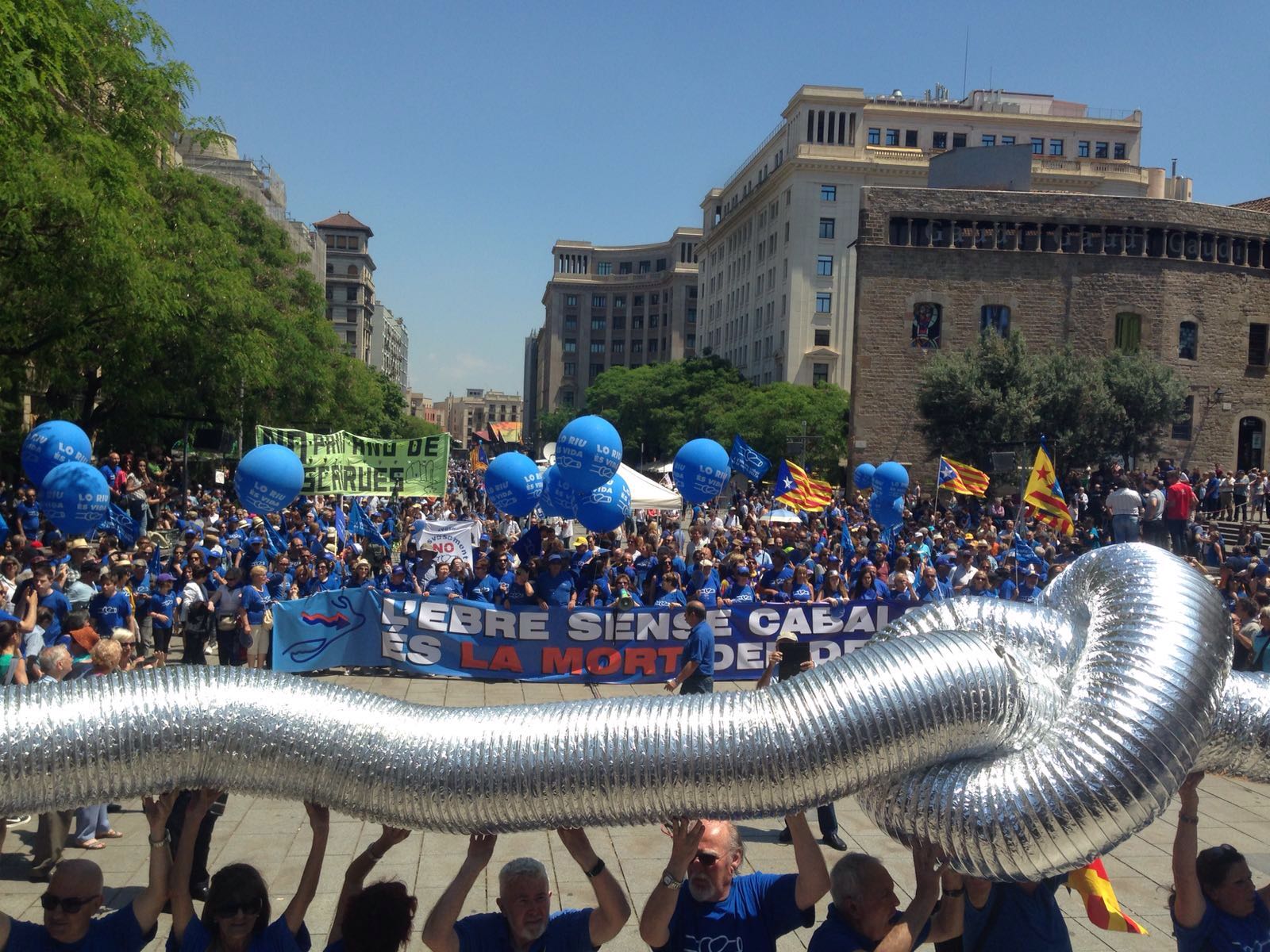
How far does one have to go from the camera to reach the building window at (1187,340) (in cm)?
3931

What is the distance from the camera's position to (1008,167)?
4075cm

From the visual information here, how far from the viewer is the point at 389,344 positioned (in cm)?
14938

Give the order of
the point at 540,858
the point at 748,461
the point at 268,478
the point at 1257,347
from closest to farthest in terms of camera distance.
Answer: the point at 540,858, the point at 268,478, the point at 748,461, the point at 1257,347

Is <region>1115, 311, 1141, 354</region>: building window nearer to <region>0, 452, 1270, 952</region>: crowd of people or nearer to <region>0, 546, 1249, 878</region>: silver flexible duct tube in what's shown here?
<region>0, 452, 1270, 952</region>: crowd of people

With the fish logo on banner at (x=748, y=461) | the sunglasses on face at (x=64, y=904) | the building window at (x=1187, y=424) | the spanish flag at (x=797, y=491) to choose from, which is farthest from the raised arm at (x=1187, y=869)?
the building window at (x=1187, y=424)

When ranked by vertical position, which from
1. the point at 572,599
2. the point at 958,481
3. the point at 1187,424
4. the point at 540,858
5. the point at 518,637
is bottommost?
the point at 540,858

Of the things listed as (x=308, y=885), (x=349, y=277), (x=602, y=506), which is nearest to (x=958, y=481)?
(x=602, y=506)

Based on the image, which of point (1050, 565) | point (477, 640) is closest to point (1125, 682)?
point (477, 640)

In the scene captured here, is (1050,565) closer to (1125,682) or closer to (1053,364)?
(1125,682)

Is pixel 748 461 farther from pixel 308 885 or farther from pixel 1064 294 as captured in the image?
pixel 1064 294

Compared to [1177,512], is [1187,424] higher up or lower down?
higher up

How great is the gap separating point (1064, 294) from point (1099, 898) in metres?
39.4

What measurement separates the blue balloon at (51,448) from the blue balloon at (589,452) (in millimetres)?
6727

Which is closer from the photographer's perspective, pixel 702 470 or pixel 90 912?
pixel 90 912
